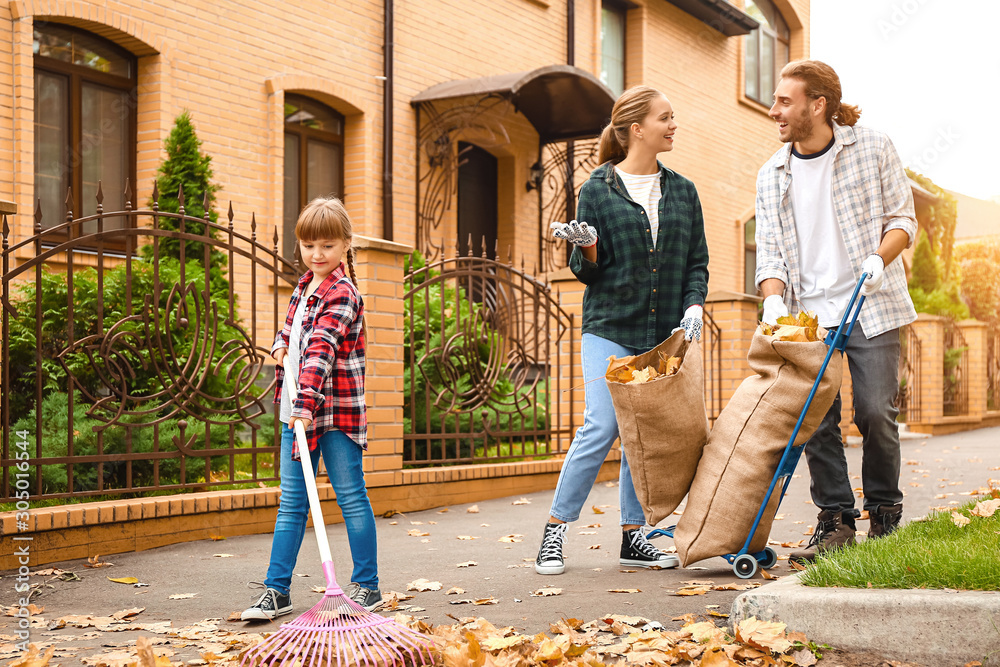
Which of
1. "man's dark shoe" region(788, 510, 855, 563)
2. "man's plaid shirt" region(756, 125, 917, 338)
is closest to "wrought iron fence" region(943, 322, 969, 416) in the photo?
"man's dark shoe" region(788, 510, 855, 563)

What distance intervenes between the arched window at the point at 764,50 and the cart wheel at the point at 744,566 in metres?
14.7

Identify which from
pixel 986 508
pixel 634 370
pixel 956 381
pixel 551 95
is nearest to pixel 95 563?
pixel 634 370

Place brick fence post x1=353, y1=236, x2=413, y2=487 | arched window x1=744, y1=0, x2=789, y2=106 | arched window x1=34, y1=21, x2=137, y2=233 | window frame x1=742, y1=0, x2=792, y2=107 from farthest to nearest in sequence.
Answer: arched window x1=744, y1=0, x2=789, y2=106
window frame x1=742, y1=0, x2=792, y2=107
arched window x1=34, y1=21, x2=137, y2=233
brick fence post x1=353, y1=236, x2=413, y2=487

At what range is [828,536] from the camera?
4.00m

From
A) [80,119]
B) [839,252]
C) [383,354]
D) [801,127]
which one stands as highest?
[80,119]

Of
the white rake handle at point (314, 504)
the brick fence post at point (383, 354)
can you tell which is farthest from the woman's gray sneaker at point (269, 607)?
the brick fence post at point (383, 354)

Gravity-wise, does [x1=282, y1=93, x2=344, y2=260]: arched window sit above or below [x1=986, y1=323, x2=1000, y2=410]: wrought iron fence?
above

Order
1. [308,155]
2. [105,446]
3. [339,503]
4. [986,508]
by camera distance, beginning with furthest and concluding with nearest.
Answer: [308,155]
[105,446]
[986,508]
[339,503]

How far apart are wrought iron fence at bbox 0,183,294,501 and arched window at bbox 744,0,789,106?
45.1ft

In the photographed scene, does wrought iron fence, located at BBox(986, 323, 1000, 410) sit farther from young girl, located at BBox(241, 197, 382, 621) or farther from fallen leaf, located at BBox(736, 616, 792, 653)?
young girl, located at BBox(241, 197, 382, 621)

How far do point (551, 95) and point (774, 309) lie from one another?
7625 millimetres

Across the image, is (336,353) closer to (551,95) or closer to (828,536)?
(828,536)

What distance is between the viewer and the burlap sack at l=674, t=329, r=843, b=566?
11.6 ft

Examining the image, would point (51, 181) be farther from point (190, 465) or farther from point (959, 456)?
point (959, 456)
